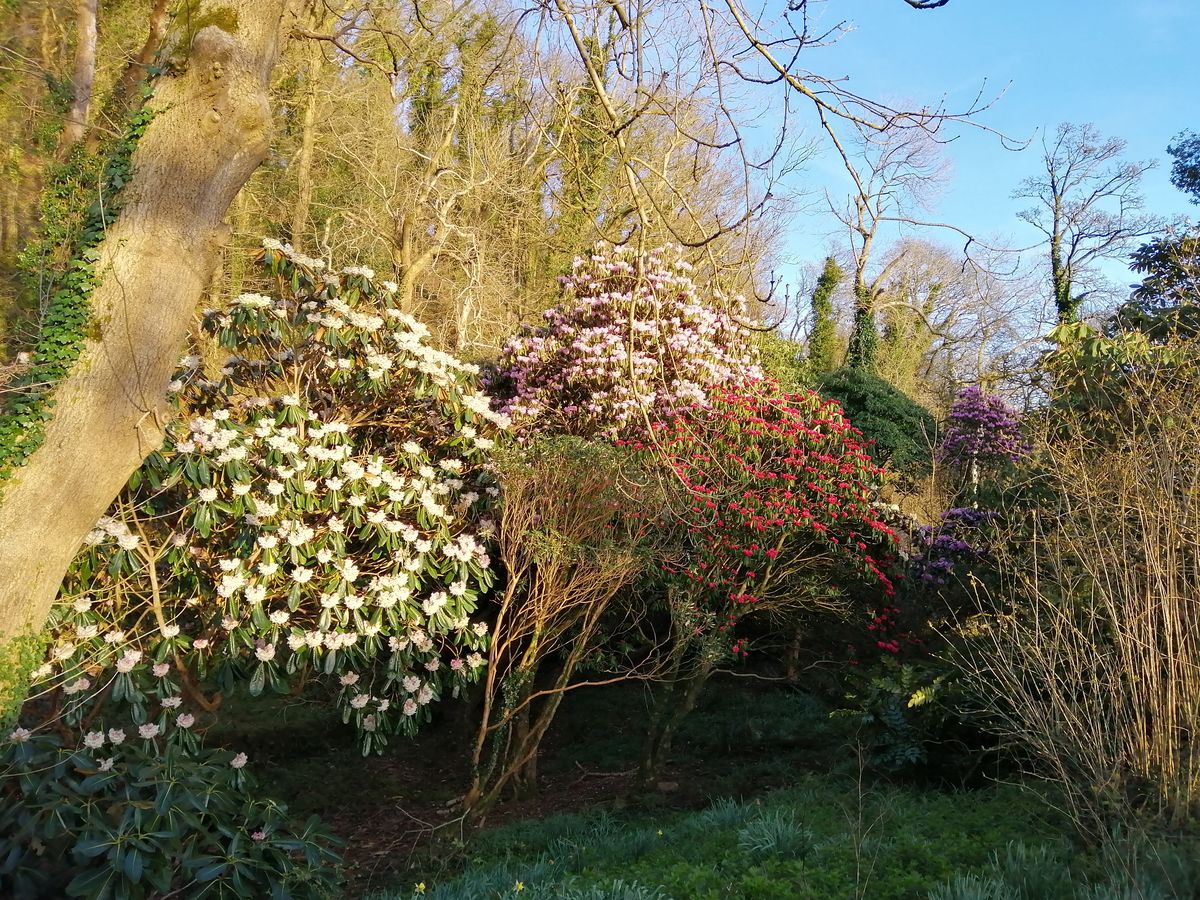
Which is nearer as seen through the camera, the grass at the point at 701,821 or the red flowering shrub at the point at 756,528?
the grass at the point at 701,821

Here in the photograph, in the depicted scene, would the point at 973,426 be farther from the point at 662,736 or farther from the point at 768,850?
the point at 768,850

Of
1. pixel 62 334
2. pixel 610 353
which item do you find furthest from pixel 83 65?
pixel 62 334

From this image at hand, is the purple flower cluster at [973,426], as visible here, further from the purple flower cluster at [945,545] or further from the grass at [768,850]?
the grass at [768,850]

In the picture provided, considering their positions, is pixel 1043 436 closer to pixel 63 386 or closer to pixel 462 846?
pixel 462 846

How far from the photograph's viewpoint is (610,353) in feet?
26.3

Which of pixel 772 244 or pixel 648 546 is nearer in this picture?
pixel 648 546

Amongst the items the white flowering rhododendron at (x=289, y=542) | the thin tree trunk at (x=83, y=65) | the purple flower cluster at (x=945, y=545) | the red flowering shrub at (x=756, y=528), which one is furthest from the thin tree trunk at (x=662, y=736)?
the thin tree trunk at (x=83, y=65)

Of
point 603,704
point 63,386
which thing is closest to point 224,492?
point 63,386

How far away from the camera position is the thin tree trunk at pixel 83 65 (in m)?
10.3

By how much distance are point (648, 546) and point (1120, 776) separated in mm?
2885

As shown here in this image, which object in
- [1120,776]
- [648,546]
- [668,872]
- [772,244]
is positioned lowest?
[668,872]

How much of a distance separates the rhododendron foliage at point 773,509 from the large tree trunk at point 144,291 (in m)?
3.17

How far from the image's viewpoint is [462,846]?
4.77 metres

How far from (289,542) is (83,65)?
29.7ft
